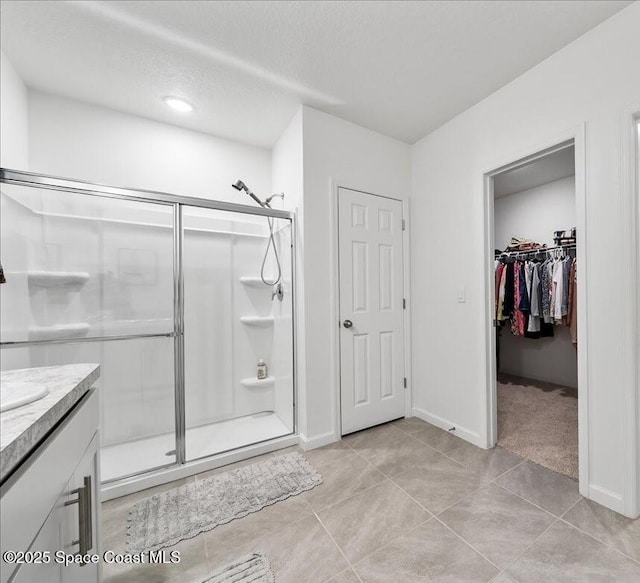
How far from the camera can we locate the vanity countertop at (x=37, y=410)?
499 mm

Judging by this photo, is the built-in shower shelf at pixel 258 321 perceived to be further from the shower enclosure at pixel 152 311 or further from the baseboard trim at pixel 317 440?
the baseboard trim at pixel 317 440

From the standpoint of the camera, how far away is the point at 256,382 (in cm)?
269

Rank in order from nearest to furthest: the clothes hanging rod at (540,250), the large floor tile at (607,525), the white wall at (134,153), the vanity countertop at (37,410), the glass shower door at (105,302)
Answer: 1. the vanity countertop at (37,410)
2. the large floor tile at (607,525)
3. the glass shower door at (105,302)
4. the white wall at (134,153)
5. the clothes hanging rod at (540,250)

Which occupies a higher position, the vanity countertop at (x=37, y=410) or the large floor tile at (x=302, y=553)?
the vanity countertop at (x=37, y=410)

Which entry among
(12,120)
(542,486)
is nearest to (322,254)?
(542,486)

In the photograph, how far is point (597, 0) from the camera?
1468 mm

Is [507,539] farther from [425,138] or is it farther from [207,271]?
[425,138]

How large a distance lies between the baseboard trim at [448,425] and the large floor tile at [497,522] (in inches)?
20.9

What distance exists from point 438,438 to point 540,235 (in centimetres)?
301

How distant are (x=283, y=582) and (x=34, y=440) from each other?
1171mm

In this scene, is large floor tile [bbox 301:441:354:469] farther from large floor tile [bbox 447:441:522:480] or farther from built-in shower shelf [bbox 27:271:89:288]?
built-in shower shelf [bbox 27:271:89:288]

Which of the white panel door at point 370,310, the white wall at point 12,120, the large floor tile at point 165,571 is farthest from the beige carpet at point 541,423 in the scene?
the white wall at point 12,120

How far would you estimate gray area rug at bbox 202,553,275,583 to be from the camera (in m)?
1.21

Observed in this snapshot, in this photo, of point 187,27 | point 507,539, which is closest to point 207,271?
point 187,27
